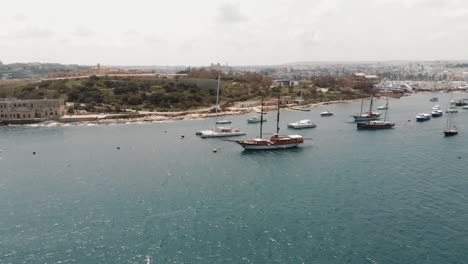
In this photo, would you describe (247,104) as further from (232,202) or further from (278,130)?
(232,202)

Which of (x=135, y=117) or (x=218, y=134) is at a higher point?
(x=218, y=134)

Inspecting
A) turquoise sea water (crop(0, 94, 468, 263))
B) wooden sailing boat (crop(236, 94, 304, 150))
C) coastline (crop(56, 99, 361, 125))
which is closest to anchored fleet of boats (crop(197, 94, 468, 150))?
wooden sailing boat (crop(236, 94, 304, 150))

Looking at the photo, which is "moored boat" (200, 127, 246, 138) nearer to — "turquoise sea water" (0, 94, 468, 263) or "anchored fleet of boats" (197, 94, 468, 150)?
"anchored fleet of boats" (197, 94, 468, 150)

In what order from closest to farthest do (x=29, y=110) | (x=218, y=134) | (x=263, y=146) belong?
(x=263, y=146) < (x=218, y=134) < (x=29, y=110)

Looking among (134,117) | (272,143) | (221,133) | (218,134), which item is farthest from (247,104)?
(272,143)

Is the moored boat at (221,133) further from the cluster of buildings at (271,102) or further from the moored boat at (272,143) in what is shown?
the cluster of buildings at (271,102)

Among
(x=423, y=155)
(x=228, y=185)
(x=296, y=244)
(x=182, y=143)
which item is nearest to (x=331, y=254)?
(x=296, y=244)
